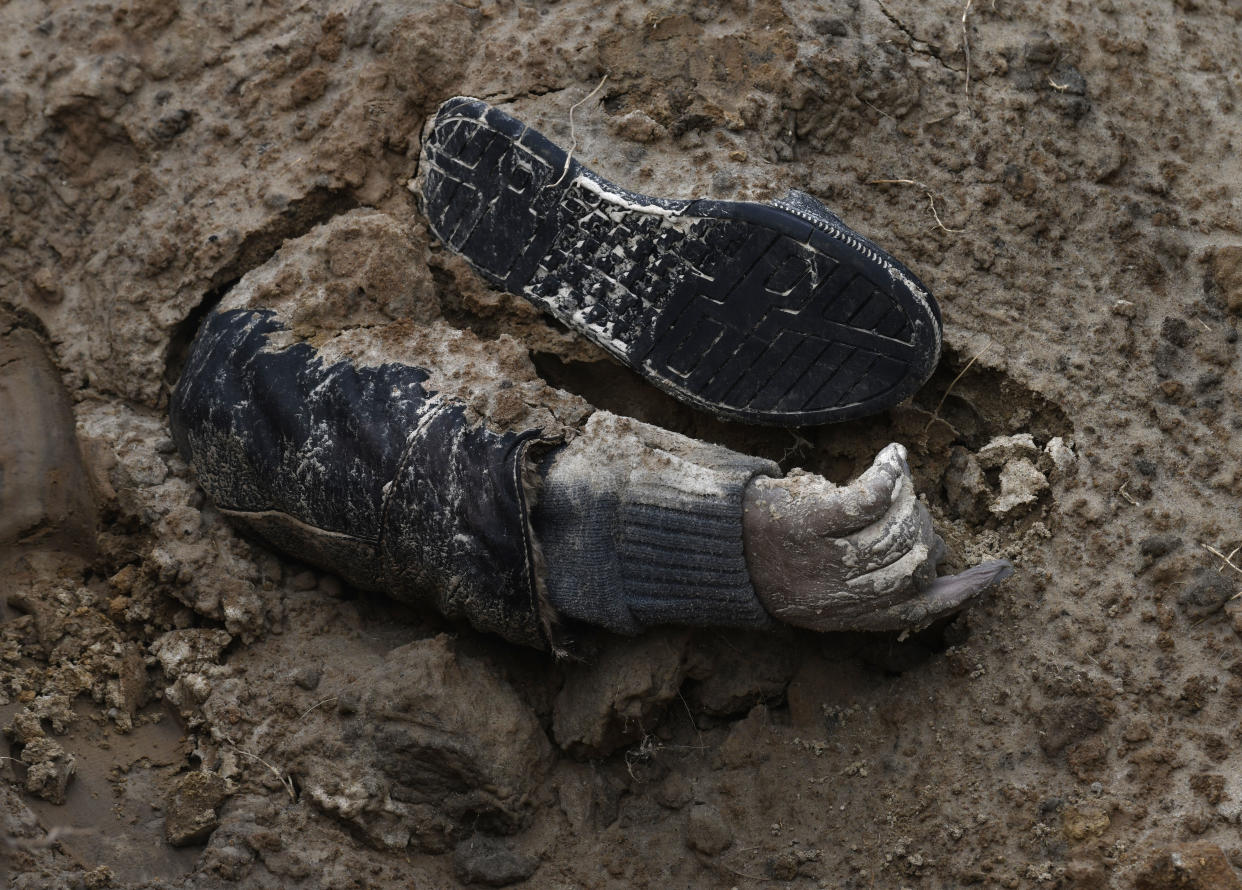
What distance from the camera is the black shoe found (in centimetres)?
268

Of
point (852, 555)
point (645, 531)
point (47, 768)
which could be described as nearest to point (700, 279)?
point (645, 531)

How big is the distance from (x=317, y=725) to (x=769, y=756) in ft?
3.08

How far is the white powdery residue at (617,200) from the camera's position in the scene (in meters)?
2.78

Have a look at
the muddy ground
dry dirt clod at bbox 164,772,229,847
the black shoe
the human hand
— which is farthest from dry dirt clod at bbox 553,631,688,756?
dry dirt clod at bbox 164,772,229,847

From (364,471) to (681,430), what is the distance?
0.72m

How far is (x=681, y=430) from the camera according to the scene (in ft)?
9.71

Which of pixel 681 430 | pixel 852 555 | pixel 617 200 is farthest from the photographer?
pixel 681 430

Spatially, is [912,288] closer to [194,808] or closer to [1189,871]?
[1189,871]

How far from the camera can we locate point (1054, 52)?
10.2 ft

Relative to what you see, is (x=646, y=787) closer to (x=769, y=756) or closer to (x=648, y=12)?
(x=769, y=756)

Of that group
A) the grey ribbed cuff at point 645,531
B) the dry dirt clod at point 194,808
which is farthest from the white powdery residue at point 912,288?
the dry dirt clod at point 194,808

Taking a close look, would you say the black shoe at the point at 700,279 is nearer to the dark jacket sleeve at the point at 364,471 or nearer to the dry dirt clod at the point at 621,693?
the dark jacket sleeve at the point at 364,471

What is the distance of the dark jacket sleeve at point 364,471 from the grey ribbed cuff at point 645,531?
0.27 feet

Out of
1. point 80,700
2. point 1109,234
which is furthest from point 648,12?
point 80,700
